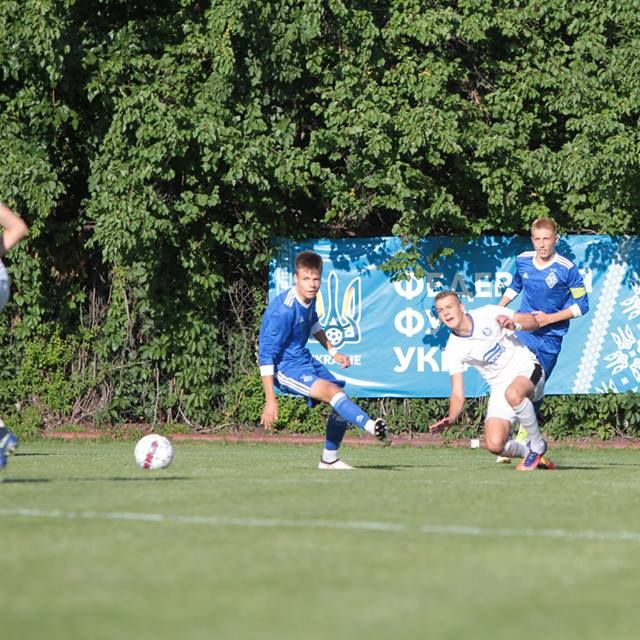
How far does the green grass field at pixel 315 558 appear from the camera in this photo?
4.34 meters

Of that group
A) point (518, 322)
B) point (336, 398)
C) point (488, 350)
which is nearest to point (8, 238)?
point (336, 398)

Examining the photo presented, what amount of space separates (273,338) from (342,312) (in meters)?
6.82

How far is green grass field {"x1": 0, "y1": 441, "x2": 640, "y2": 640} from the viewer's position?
4.34 metres

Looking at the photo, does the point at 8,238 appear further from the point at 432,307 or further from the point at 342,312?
the point at 432,307

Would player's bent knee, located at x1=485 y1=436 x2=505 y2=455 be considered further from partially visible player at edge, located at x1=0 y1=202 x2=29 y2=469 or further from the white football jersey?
partially visible player at edge, located at x1=0 y1=202 x2=29 y2=469

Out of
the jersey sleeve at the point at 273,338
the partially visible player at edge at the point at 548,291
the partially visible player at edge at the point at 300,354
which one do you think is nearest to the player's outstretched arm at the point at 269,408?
the partially visible player at edge at the point at 300,354

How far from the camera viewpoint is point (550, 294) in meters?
14.4

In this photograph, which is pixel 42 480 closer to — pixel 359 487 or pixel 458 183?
pixel 359 487

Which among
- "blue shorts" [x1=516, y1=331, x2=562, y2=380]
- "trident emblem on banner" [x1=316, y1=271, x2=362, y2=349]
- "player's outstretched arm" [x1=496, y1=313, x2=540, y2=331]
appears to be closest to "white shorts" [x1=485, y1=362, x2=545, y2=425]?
"player's outstretched arm" [x1=496, y1=313, x2=540, y2=331]

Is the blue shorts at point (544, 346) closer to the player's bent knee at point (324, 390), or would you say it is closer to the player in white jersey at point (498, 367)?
the player in white jersey at point (498, 367)

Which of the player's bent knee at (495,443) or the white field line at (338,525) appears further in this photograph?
the player's bent knee at (495,443)

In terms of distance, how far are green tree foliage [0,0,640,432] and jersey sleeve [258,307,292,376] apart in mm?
6132

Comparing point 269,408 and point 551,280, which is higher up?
point 551,280

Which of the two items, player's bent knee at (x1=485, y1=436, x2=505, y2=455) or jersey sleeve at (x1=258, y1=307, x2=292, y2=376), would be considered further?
jersey sleeve at (x1=258, y1=307, x2=292, y2=376)
